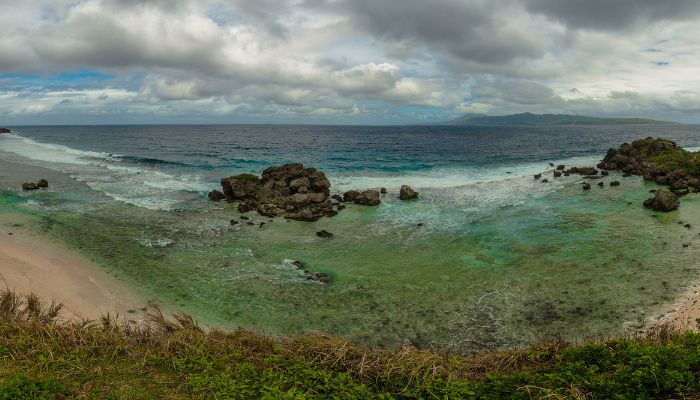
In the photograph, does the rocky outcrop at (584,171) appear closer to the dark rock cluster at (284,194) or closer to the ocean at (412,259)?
the ocean at (412,259)

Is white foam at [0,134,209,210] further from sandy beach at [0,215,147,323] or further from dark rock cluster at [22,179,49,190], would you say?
sandy beach at [0,215,147,323]

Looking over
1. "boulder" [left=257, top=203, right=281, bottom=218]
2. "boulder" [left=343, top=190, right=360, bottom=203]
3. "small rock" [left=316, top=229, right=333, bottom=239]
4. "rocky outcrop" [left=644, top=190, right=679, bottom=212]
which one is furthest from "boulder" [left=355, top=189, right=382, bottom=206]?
"rocky outcrop" [left=644, top=190, right=679, bottom=212]

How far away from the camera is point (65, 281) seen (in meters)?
19.7

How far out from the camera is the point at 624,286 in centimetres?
1897

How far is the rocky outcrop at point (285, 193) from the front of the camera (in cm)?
3484

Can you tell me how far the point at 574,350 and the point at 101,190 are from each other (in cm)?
4880

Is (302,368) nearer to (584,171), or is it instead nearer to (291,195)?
(291,195)

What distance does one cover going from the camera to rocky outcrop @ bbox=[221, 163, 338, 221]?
3484 cm

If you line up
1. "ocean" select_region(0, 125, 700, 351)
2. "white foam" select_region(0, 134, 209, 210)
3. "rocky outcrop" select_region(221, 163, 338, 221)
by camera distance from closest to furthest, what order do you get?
1. "ocean" select_region(0, 125, 700, 351)
2. "rocky outcrop" select_region(221, 163, 338, 221)
3. "white foam" select_region(0, 134, 209, 210)

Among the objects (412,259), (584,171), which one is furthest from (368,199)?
(584,171)

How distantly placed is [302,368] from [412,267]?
523 inches

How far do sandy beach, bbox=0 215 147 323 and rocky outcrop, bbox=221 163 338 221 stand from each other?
1459 cm

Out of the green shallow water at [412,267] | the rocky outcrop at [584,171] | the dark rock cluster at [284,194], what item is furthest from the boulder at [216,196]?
the rocky outcrop at [584,171]

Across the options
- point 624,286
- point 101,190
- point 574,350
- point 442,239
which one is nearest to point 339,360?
point 574,350
